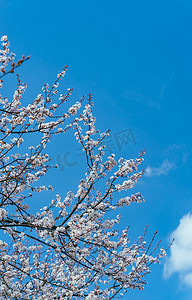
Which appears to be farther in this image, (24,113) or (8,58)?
(24,113)

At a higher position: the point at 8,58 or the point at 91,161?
the point at 8,58

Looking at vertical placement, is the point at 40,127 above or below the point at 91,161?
above

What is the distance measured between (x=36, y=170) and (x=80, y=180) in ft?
5.61

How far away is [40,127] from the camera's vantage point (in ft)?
23.4

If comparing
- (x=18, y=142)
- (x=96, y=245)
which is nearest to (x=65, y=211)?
(x=96, y=245)

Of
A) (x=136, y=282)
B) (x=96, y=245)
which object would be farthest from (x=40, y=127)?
(x=136, y=282)

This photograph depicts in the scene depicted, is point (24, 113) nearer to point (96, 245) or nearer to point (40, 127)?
point (40, 127)

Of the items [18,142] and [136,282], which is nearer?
[136,282]

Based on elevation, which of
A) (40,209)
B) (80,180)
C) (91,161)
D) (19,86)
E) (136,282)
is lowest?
(136,282)

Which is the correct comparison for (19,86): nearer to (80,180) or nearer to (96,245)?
(80,180)

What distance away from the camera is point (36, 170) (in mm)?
7746

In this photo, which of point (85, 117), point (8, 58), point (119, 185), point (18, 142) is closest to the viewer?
point (8, 58)

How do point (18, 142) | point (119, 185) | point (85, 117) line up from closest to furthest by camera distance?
point (119, 185), point (85, 117), point (18, 142)

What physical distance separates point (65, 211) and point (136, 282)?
2.46 m
